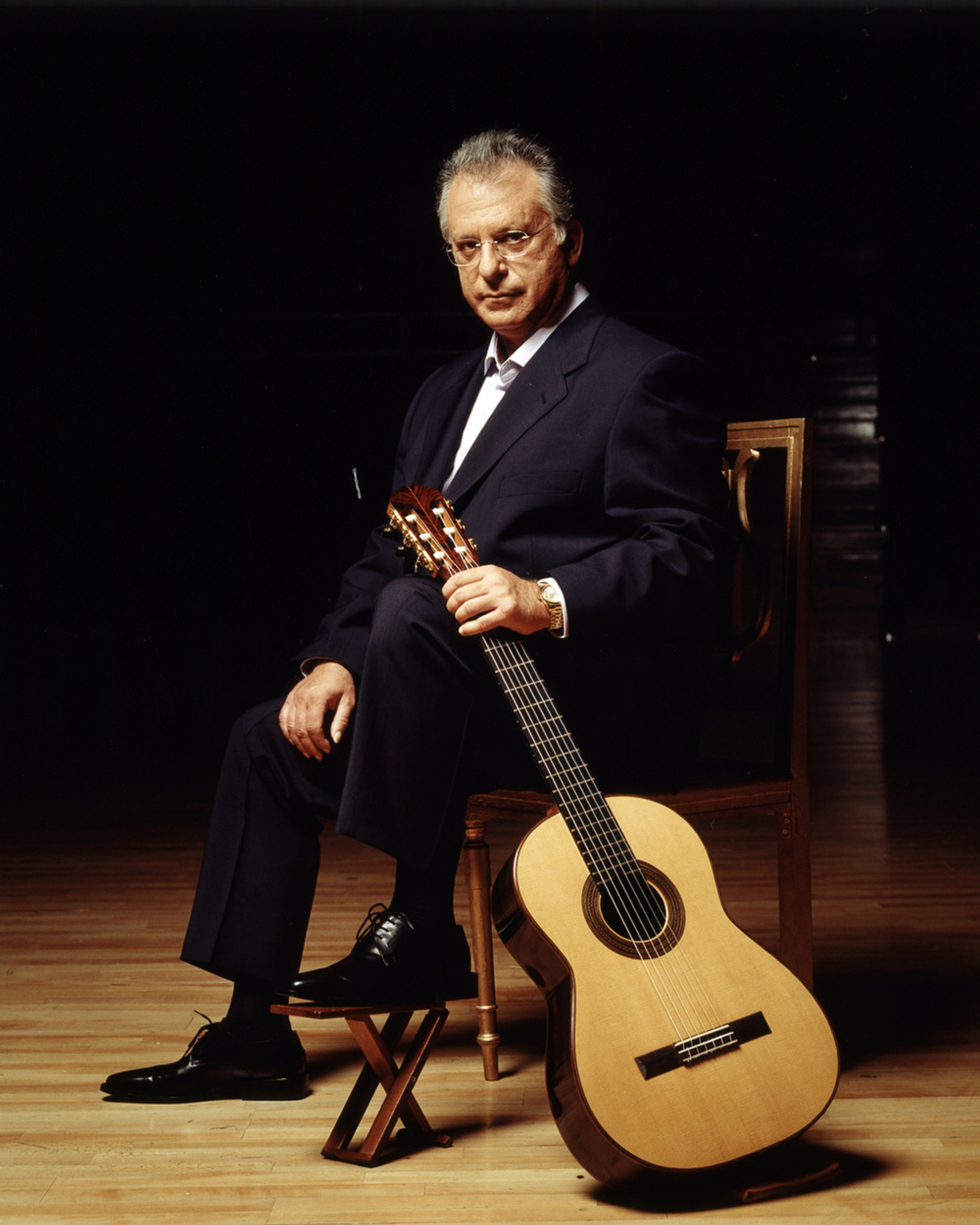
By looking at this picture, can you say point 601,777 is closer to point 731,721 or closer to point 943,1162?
point 943,1162

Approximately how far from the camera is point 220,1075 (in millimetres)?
1942

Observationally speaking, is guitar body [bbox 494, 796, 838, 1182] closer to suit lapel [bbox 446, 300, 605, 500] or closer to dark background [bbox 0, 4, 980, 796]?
suit lapel [bbox 446, 300, 605, 500]

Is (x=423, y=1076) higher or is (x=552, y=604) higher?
(x=552, y=604)

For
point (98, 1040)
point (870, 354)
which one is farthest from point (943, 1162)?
point (870, 354)

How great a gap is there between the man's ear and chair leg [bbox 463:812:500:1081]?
87cm

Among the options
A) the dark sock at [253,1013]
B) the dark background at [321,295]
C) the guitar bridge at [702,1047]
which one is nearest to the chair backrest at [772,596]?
the guitar bridge at [702,1047]

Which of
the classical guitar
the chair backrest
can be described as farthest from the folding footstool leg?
the chair backrest

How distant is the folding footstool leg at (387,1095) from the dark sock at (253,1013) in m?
0.23

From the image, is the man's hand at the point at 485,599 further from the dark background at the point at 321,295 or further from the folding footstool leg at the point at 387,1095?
the dark background at the point at 321,295

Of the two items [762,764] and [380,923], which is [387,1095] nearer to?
[380,923]

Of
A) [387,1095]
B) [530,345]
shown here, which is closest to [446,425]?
[530,345]

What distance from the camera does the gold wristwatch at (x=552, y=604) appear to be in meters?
1.72

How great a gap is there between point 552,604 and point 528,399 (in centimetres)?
40

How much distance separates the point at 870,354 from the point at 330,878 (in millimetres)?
8466
